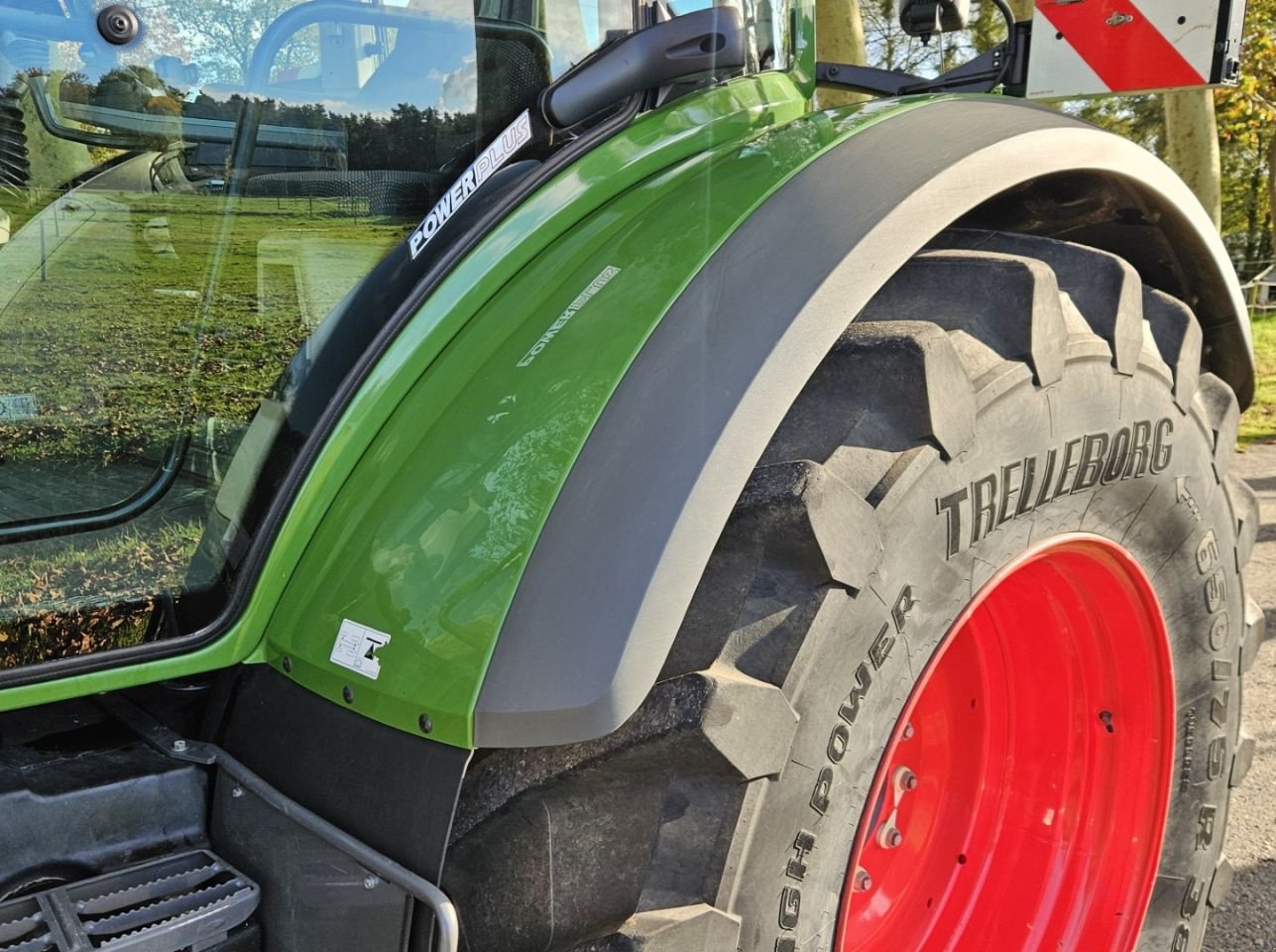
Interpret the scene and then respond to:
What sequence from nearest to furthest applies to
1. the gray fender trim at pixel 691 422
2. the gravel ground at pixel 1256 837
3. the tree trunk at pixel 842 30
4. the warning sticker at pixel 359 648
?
1. the gray fender trim at pixel 691 422
2. the warning sticker at pixel 359 648
3. the gravel ground at pixel 1256 837
4. the tree trunk at pixel 842 30

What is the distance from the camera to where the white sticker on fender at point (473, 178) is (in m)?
→ 1.38

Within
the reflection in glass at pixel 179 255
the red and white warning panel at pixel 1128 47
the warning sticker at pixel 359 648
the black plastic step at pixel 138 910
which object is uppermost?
the red and white warning panel at pixel 1128 47

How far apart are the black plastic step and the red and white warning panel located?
212cm

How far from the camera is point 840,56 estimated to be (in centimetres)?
546

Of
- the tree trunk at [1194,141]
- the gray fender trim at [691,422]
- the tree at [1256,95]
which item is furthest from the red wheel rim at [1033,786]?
the tree at [1256,95]

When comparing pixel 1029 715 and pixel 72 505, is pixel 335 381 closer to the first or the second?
pixel 72 505

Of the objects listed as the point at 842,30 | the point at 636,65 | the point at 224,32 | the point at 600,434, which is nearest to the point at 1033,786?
the point at 600,434

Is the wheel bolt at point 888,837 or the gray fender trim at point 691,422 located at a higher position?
the gray fender trim at point 691,422

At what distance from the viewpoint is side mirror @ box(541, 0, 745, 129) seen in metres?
1.38

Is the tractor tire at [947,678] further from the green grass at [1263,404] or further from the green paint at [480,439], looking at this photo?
the green grass at [1263,404]

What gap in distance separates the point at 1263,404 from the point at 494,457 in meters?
8.94

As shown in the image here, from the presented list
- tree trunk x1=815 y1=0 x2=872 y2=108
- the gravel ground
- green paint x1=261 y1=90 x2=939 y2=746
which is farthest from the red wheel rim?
tree trunk x1=815 y1=0 x2=872 y2=108

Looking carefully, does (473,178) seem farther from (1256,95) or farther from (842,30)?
(1256,95)

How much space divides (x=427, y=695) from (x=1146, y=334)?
115cm
